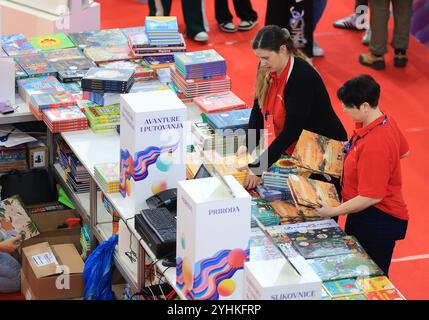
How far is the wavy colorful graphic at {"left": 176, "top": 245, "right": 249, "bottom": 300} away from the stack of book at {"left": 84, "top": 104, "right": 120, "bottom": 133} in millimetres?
1817

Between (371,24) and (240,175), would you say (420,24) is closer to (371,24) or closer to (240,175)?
(371,24)

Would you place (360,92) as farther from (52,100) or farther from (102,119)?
(52,100)

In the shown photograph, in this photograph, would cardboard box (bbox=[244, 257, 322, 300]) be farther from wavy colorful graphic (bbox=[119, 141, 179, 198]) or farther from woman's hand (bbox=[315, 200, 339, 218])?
wavy colorful graphic (bbox=[119, 141, 179, 198])

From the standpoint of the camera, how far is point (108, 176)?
514 cm

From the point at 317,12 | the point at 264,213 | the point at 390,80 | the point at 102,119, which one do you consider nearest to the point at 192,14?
the point at 317,12

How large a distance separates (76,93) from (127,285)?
1472 mm

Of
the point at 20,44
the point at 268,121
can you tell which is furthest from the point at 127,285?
the point at 20,44

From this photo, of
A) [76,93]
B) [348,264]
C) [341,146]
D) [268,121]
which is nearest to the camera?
[348,264]

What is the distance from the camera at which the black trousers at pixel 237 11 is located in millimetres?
9570

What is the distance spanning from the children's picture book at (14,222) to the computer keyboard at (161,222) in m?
1.51

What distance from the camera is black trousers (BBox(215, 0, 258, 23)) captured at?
9.57 meters

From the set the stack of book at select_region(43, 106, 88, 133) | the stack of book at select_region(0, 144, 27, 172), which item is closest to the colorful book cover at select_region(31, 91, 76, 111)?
the stack of book at select_region(43, 106, 88, 133)

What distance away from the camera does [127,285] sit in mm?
5359

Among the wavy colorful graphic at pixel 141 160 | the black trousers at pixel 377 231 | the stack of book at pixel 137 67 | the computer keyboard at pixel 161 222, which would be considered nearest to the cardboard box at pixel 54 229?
the stack of book at pixel 137 67
